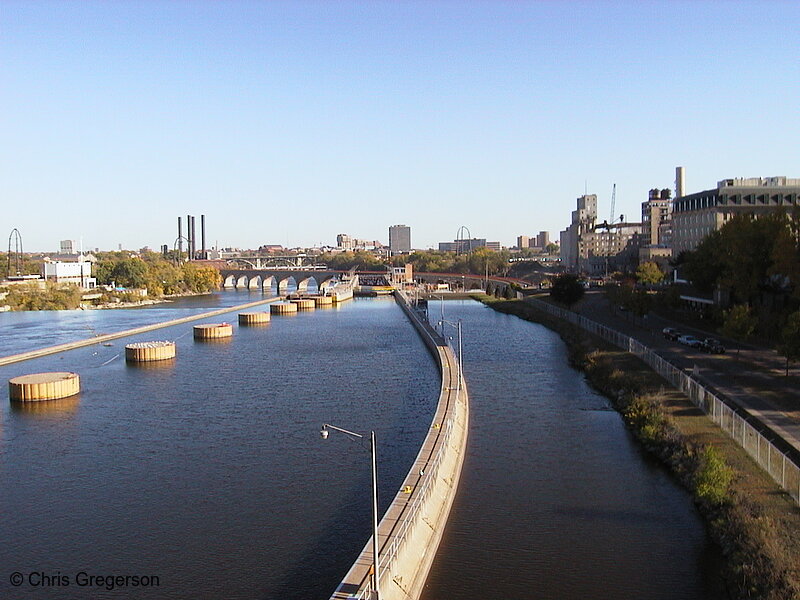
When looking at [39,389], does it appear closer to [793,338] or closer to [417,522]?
[417,522]

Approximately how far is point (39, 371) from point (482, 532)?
34062 millimetres

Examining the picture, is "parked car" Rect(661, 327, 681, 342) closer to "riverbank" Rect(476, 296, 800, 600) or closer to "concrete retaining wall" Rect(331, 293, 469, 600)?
"riverbank" Rect(476, 296, 800, 600)

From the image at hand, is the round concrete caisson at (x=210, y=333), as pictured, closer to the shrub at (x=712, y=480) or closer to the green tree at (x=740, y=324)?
the green tree at (x=740, y=324)

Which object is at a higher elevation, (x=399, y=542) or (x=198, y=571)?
(x=399, y=542)

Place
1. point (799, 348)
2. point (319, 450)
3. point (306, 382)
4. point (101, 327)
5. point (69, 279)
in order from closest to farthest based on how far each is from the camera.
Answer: point (319, 450)
point (799, 348)
point (306, 382)
point (101, 327)
point (69, 279)

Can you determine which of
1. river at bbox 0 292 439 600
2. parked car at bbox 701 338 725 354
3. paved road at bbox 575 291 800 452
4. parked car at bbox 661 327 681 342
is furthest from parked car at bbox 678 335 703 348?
river at bbox 0 292 439 600

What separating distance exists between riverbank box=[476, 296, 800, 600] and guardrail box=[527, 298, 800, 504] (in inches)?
10.0

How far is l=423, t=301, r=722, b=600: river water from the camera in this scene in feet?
54.2

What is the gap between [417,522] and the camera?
17.3 m

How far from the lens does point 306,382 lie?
40375 mm

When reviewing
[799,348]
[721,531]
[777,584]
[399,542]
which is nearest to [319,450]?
[399,542]

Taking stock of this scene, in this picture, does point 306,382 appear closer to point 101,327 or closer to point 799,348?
point 799,348

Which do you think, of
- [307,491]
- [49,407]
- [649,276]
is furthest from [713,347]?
[649,276]

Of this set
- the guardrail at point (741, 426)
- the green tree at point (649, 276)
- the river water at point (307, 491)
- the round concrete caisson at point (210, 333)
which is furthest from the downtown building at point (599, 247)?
the river water at point (307, 491)
